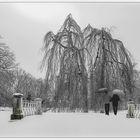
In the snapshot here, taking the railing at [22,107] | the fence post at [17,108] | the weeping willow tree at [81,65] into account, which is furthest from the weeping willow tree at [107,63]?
the fence post at [17,108]

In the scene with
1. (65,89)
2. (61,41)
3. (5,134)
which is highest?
(61,41)

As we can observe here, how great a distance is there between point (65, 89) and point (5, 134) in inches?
483

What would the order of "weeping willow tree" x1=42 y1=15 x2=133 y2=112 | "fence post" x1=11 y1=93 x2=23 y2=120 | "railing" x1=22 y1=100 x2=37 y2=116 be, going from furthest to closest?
1. "weeping willow tree" x1=42 y1=15 x2=133 y2=112
2. "railing" x1=22 y1=100 x2=37 y2=116
3. "fence post" x1=11 y1=93 x2=23 y2=120

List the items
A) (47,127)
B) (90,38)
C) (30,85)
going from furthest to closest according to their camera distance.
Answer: (30,85) → (90,38) → (47,127)

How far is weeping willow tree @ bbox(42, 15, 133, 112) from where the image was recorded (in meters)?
22.8

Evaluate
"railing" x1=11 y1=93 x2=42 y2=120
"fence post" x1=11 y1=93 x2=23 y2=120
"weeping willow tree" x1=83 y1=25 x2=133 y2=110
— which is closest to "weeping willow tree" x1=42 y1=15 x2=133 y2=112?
"weeping willow tree" x1=83 y1=25 x2=133 y2=110

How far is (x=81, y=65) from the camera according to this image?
2314 centimetres

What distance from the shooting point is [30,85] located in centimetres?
7219

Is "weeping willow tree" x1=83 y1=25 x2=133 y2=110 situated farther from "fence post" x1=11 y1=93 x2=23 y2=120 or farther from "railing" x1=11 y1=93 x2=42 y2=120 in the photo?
"fence post" x1=11 y1=93 x2=23 y2=120

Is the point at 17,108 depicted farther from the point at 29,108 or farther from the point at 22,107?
the point at 29,108

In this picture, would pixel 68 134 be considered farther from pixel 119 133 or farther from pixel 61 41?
pixel 61 41

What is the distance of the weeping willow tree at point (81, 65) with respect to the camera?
2277cm

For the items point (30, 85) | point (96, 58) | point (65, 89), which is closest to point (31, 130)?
point (65, 89)

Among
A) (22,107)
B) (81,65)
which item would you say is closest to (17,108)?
(22,107)
